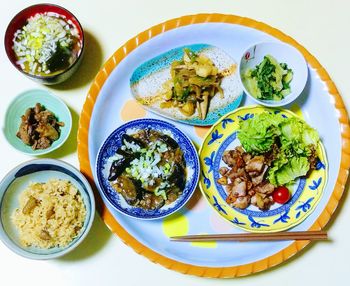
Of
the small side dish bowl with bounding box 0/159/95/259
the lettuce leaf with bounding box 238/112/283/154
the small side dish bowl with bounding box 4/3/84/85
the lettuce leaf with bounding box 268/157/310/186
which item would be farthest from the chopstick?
the small side dish bowl with bounding box 4/3/84/85

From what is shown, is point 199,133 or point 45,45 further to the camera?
point 199,133

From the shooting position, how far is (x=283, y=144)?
2.53m

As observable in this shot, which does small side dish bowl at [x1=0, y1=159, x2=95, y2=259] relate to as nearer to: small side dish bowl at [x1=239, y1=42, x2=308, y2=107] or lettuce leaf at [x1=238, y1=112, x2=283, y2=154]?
lettuce leaf at [x1=238, y1=112, x2=283, y2=154]

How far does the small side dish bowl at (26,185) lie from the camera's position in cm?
232

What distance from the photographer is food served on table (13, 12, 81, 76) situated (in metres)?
2.53

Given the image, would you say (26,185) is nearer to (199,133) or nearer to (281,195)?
(199,133)

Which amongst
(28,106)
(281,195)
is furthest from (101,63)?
(281,195)

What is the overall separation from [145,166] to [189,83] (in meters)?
0.47

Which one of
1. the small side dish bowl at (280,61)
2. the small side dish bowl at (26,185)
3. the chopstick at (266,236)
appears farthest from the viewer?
the small side dish bowl at (280,61)

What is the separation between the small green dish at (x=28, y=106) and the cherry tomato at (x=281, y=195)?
106cm

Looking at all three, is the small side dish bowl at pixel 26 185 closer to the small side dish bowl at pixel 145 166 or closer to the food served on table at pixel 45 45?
the small side dish bowl at pixel 145 166

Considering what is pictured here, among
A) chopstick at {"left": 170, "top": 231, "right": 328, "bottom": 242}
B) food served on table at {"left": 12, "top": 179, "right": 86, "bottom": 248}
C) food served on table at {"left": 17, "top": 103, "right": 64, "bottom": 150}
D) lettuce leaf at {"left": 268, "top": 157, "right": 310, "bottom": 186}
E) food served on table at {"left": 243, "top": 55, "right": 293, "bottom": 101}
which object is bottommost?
food served on table at {"left": 12, "top": 179, "right": 86, "bottom": 248}

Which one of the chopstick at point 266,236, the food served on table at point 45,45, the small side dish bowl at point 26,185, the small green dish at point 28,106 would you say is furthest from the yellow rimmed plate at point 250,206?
the food served on table at point 45,45

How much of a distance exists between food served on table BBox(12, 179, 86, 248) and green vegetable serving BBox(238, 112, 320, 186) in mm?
891
